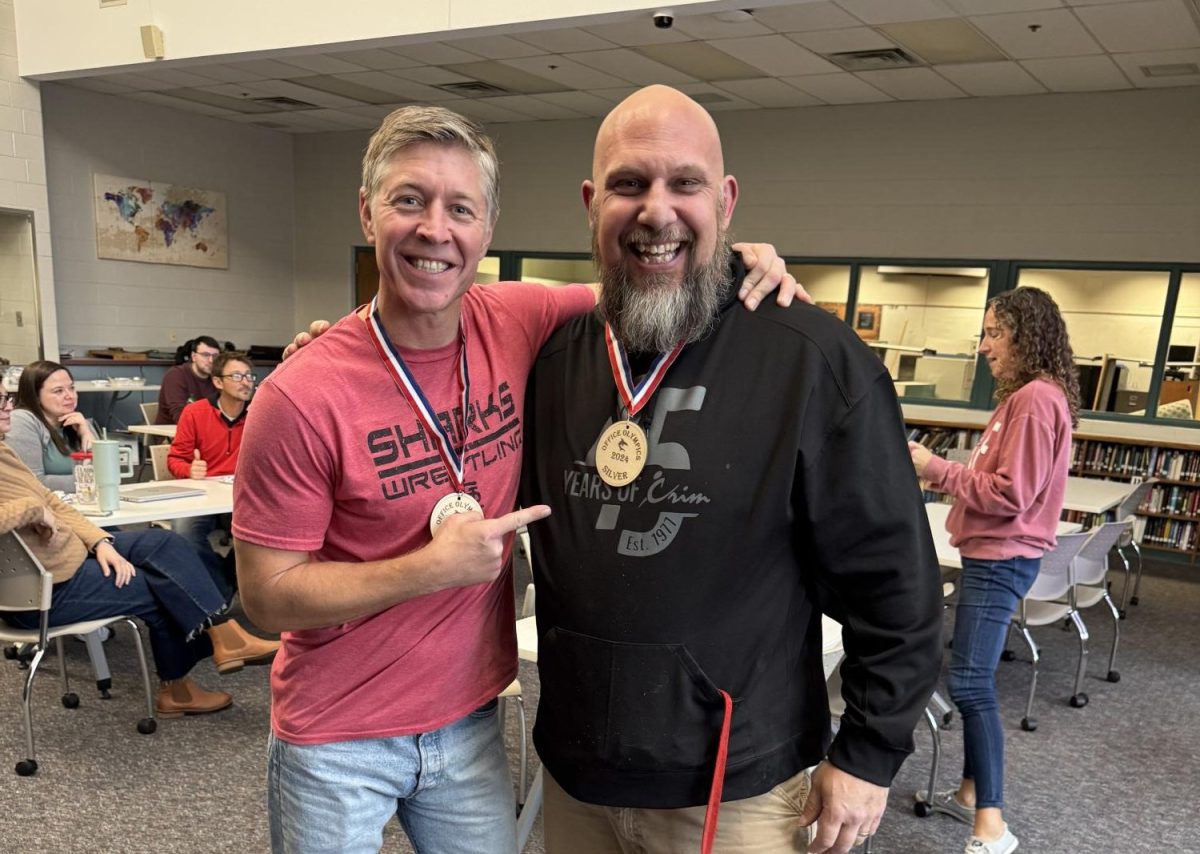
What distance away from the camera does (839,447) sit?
114 cm

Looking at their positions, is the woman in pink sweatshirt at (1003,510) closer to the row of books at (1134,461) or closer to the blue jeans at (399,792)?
the blue jeans at (399,792)

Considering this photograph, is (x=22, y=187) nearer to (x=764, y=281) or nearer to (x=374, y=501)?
(x=374, y=501)

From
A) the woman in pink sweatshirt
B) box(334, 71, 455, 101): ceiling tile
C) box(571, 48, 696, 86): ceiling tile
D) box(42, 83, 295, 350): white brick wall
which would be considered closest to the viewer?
the woman in pink sweatshirt

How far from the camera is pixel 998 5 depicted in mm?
4883

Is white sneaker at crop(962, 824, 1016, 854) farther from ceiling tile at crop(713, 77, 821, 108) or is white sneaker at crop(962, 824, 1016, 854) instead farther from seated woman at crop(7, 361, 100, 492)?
ceiling tile at crop(713, 77, 821, 108)

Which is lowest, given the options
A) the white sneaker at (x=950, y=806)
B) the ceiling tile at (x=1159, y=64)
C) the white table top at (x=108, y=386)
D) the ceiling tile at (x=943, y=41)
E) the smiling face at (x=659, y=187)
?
the white sneaker at (x=950, y=806)

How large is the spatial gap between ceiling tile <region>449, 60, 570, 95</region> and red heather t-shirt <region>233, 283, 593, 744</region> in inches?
248

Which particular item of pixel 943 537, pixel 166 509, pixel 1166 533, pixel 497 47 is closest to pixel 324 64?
pixel 497 47

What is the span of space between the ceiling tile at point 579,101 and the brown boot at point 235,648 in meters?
5.98

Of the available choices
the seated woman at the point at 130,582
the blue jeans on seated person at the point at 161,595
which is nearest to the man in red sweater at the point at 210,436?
the seated woman at the point at 130,582

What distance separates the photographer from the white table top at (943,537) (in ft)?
10.5

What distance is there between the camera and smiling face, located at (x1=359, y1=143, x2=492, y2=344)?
121 cm

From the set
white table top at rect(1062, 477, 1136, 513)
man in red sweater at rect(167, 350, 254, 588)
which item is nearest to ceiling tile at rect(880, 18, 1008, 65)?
white table top at rect(1062, 477, 1136, 513)

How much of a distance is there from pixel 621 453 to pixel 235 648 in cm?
296
